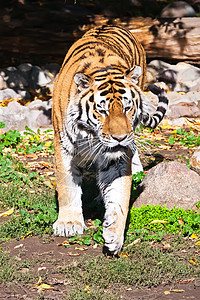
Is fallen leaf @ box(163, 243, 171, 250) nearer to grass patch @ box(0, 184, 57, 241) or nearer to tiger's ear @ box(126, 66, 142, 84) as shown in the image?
grass patch @ box(0, 184, 57, 241)

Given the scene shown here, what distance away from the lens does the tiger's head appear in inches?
154

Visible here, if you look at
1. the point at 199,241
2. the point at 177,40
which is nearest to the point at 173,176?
the point at 199,241

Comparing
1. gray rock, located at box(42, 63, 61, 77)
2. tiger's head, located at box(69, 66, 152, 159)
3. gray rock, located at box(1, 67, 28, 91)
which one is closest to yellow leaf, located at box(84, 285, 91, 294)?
tiger's head, located at box(69, 66, 152, 159)

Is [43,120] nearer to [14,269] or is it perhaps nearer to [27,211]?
[27,211]

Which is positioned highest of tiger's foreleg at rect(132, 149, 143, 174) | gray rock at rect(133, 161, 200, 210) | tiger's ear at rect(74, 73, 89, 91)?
tiger's ear at rect(74, 73, 89, 91)

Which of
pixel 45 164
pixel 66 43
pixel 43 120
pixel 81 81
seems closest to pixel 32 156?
pixel 45 164

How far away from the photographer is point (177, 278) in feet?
12.7

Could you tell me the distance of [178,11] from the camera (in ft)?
37.6

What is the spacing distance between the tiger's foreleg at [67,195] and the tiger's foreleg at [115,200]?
0.30 metres

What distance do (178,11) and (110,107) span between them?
8170 millimetres

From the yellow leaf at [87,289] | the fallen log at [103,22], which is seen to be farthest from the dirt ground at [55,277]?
the fallen log at [103,22]

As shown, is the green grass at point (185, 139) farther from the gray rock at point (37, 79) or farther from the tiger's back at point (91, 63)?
the gray rock at point (37, 79)

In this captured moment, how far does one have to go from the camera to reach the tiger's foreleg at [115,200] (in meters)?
4.19

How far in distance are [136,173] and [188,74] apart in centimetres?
483
